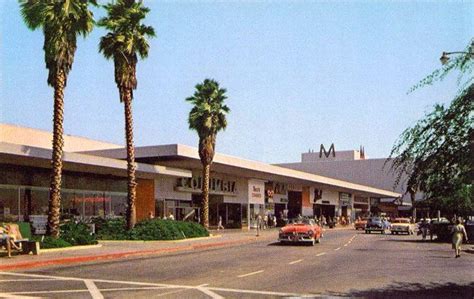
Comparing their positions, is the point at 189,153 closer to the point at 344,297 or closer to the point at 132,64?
the point at 132,64

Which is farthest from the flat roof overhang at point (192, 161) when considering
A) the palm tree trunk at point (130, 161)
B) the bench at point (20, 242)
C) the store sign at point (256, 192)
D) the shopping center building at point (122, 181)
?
the bench at point (20, 242)

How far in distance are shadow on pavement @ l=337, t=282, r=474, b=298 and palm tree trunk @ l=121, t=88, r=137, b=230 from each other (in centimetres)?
2082

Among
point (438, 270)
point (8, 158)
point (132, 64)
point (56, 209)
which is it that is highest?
point (132, 64)

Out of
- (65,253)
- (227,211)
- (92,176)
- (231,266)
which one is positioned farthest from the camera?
(227,211)

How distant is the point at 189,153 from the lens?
43.5 meters

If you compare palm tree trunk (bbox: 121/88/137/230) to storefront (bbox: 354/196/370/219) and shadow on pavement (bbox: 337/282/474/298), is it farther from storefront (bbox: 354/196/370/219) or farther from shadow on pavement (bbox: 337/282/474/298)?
storefront (bbox: 354/196/370/219)

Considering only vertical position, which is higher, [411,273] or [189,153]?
[189,153]

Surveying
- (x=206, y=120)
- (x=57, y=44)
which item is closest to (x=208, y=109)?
(x=206, y=120)

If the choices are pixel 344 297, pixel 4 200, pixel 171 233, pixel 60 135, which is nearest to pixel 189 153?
pixel 171 233

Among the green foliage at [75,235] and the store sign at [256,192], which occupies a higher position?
the store sign at [256,192]

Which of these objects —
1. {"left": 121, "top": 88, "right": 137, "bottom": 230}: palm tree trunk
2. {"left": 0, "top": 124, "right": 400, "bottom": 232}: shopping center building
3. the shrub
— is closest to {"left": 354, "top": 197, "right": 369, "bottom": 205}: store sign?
{"left": 0, "top": 124, "right": 400, "bottom": 232}: shopping center building

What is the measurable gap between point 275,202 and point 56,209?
154 ft

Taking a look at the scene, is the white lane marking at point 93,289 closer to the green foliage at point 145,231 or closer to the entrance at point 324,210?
the green foliage at point 145,231

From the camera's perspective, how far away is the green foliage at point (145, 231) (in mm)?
32812
